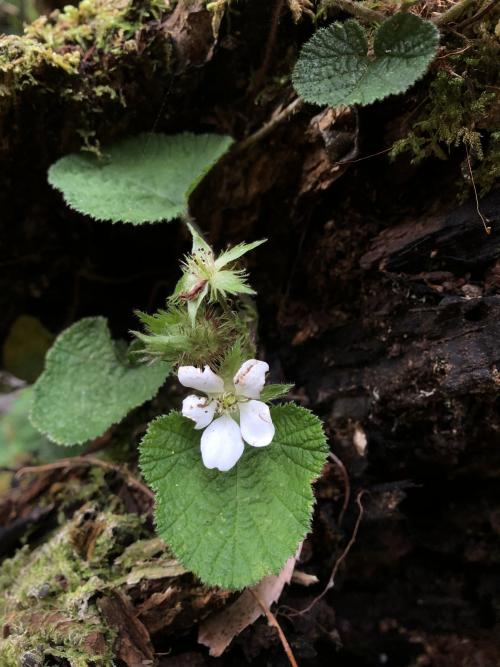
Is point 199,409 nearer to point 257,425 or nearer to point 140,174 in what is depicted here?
point 257,425

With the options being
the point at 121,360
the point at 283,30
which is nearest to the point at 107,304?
the point at 121,360

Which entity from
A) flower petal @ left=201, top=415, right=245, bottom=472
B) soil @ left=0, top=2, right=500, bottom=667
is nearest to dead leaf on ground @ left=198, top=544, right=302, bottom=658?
soil @ left=0, top=2, right=500, bottom=667

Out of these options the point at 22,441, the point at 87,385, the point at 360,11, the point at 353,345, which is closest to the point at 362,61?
the point at 360,11

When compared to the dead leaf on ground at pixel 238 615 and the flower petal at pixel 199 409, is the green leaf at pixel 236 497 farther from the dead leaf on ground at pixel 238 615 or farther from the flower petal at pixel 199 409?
the dead leaf on ground at pixel 238 615

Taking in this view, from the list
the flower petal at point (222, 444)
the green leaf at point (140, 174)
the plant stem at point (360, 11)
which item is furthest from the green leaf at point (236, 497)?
the plant stem at point (360, 11)

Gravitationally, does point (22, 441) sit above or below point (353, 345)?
below

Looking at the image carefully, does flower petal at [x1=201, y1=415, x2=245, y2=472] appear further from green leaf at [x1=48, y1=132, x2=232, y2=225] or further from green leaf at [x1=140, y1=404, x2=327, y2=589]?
green leaf at [x1=48, y1=132, x2=232, y2=225]
